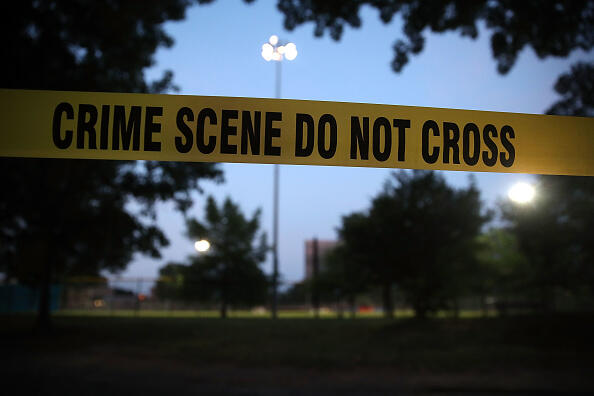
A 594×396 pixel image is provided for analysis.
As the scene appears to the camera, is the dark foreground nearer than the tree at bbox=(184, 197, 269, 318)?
Yes

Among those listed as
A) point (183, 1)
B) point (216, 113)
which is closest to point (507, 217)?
point (183, 1)

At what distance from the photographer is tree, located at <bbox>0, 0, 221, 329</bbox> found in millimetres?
8805

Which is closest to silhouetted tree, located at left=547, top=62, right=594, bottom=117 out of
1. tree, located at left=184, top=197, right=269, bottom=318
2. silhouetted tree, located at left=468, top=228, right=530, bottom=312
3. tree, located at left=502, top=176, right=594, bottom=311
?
tree, located at left=502, top=176, right=594, bottom=311

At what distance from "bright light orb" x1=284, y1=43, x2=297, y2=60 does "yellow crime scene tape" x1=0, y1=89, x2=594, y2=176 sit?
64.8 inches

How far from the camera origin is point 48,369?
1020 centimetres

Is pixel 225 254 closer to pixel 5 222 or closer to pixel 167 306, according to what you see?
pixel 167 306

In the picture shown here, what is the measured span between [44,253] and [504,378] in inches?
699

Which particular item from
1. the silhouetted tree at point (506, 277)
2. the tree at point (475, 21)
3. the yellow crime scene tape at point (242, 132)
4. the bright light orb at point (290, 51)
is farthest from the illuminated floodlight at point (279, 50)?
the silhouetted tree at point (506, 277)

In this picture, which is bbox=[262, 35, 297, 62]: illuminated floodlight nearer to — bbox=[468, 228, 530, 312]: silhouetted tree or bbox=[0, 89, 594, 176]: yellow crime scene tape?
bbox=[0, 89, 594, 176]: yellow crime scene tape

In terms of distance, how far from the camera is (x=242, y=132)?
271cm

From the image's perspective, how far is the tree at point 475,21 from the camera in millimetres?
8133

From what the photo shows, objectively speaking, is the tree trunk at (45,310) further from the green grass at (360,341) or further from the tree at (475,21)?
the tree at (475,21)

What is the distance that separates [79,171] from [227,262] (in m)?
21.2

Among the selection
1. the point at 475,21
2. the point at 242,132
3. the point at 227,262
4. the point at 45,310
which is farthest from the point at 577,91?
the point at 227,262
